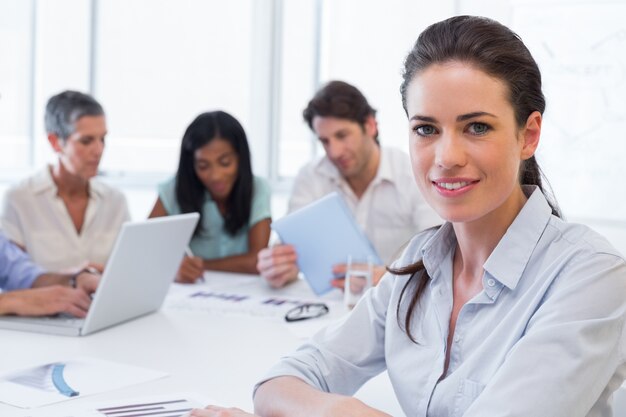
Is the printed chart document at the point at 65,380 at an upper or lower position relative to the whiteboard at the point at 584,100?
lower

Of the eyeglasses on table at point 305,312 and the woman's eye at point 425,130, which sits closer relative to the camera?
the woman's eye at point 425,130

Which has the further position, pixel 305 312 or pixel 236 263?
pixel 236 263

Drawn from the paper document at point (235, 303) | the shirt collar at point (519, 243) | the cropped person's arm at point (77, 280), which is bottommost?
the paper document at point (235, 303)

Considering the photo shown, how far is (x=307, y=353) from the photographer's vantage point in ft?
4.98

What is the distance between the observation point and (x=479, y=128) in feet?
4.06

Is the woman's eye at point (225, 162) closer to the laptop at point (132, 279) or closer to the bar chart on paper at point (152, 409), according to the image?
the laptop at point (132, 279)

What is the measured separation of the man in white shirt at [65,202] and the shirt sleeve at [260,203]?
610mm

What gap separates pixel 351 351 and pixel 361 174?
1.88 m

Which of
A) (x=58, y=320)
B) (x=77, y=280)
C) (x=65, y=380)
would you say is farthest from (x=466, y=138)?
(x=77, y=280)

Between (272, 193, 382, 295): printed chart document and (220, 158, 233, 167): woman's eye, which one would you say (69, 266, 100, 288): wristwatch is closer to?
(272, 193, 382, 295): printed chart document

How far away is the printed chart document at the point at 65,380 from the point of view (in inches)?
60.1

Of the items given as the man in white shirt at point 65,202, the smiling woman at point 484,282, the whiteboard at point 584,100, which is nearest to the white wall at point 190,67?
the whiteboard at point 584,100

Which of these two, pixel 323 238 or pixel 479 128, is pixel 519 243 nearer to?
pixel 479 128

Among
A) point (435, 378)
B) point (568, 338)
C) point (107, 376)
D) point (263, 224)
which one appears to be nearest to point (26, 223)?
point (263, 224)
